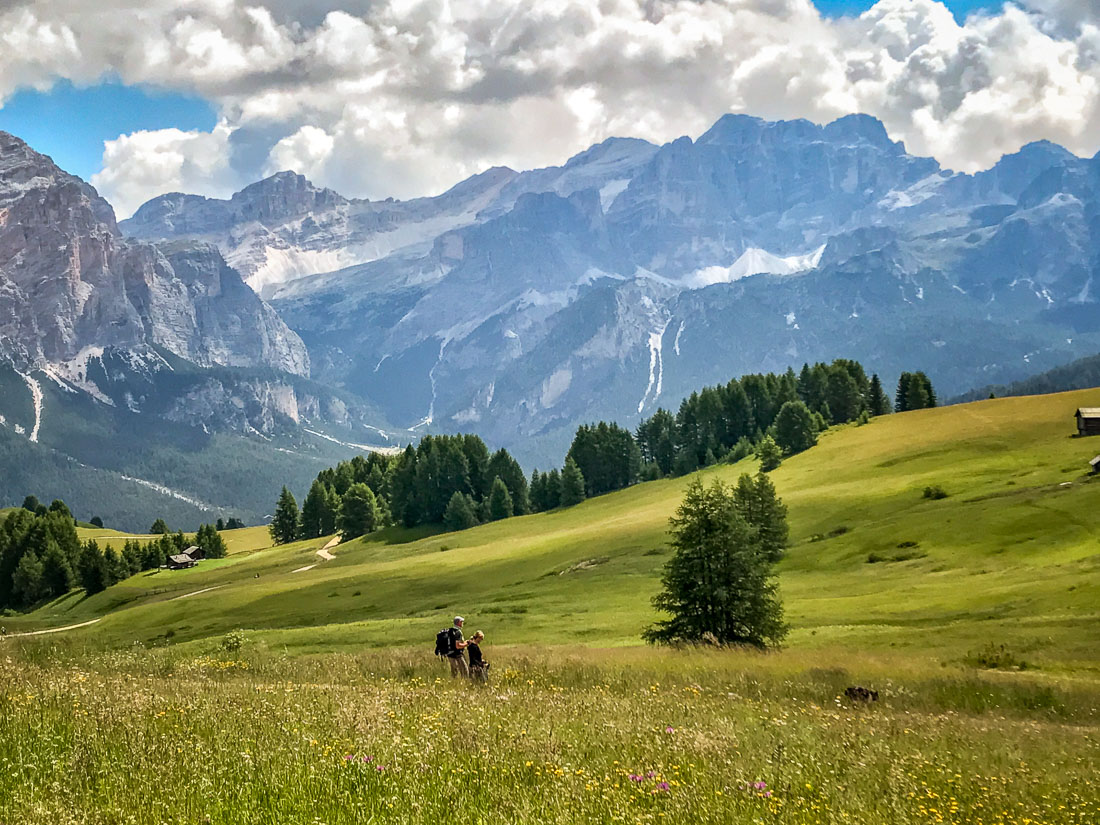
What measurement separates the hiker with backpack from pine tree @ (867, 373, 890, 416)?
159796 millimetres

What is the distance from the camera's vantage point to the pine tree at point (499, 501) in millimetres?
153625

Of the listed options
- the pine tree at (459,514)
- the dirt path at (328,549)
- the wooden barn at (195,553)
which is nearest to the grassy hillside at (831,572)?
the dirt path at (328,549)

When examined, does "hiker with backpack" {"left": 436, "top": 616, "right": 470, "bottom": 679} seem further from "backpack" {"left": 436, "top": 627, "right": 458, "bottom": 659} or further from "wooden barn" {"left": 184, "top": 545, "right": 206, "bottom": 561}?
"wooden barn" {"left": 184, "top": 545, "right": 206, "bottom": 561}

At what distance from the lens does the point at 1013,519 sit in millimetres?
64125

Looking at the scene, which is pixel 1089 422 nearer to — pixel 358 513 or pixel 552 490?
pixel 552 490

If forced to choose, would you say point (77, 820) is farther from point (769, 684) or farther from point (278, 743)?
point (769, 684)

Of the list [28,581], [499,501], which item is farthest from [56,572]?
[499,501]

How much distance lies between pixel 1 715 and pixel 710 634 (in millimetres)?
27085

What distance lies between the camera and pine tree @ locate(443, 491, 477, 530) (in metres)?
146

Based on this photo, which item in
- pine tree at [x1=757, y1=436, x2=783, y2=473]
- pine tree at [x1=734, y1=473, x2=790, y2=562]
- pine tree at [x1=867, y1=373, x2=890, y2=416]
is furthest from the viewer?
pine tree at [x1=867, y1=373, x2=890, y2=416]

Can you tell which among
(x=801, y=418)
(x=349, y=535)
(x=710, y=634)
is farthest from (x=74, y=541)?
(x=710, y=634)

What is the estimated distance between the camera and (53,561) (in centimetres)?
13050

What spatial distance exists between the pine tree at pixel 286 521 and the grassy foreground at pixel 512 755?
525ft

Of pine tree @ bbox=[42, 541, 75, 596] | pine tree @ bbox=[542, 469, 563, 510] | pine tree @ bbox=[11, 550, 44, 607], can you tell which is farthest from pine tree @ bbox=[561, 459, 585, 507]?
pine tree @ bbox=[11, 550, 44, 607]
